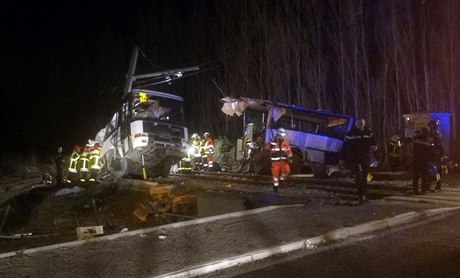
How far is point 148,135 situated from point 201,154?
6.70 meters

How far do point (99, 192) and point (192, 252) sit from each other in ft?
35.7

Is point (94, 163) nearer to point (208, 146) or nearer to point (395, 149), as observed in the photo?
point (208, 146)

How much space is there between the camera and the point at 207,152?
23.2m

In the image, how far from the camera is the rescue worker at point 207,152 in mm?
23000

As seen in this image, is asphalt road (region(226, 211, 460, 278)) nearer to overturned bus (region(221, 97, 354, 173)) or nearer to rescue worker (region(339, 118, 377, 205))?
rescue worker (region(339, 118, 377, 205))

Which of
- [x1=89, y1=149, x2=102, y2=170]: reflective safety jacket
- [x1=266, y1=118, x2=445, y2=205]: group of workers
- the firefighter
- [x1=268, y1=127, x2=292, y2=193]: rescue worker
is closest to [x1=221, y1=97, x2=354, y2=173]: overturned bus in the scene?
[x1=266, y1=118, x2=445, y2=205]: group of workers

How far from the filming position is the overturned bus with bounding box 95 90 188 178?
17.9m

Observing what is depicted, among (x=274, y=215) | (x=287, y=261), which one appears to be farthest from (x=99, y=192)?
(x=287, y=261)

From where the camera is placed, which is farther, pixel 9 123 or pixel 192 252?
pixel 9 123

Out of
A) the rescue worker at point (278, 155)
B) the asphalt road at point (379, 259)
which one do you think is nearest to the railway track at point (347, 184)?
the rescue worker at point (278, 155)

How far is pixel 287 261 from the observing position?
6426 mm

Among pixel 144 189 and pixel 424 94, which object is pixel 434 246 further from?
pixel 424 94

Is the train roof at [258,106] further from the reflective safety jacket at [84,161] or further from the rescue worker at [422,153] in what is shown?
the rescue worker at [422,153]

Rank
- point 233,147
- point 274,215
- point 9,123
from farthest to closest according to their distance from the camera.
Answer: point 9,123 < point 233,147 < point 274,215
